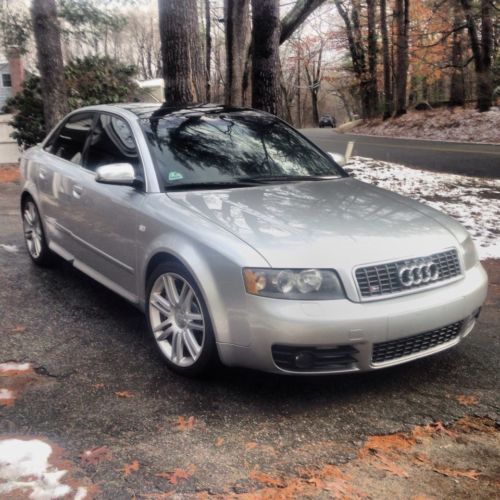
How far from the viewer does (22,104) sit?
50.6 ft

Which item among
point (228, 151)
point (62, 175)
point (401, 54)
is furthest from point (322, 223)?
point (401, 54)

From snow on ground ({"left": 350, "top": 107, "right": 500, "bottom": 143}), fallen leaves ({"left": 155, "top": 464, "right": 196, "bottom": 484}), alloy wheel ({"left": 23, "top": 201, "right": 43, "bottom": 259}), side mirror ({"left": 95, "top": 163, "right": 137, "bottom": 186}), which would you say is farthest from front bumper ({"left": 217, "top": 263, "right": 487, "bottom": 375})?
snow on ground ({"left": 350, "top": 107, "right": 500, "bottom": 143})

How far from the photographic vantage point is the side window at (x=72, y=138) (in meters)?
5.27

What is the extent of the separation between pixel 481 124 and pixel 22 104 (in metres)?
16.5

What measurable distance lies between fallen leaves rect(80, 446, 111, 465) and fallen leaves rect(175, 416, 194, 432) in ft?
1.27

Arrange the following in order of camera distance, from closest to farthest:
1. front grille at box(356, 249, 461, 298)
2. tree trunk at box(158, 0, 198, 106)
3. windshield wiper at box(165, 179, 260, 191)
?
front grille at box(356, 249, 461, 298) → windshield wiper at box(165, 179, 260, 191) → tree trunk at box(158, 0, 198, 106)

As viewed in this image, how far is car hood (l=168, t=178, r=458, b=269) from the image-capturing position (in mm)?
3297

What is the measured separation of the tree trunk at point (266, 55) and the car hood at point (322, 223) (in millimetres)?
5001

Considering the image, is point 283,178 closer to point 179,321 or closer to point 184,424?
point 179,321

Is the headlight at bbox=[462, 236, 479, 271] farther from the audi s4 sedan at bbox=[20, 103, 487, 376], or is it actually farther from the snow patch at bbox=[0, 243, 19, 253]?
the snow patch at bbox=[0, 243, 19, 253]

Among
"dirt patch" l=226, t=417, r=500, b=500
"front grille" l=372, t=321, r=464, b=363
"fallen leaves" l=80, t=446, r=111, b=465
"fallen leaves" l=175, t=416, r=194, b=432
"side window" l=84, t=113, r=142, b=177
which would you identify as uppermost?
"side window" l=84, t=113, r=142, b=177

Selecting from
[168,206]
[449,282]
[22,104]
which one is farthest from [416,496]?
[22,104]

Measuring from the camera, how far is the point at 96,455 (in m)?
2.89

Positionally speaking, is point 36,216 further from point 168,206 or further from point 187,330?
point 187,330
